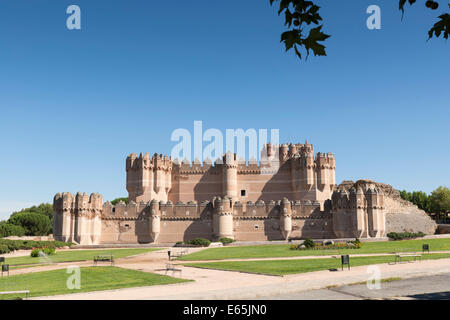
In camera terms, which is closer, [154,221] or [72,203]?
[72,203]

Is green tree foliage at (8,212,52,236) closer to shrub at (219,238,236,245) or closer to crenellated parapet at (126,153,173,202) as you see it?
crenellated parapet at (126,153,173,202)

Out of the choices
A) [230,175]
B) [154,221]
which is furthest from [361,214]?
[154,221]

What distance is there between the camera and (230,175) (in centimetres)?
6425

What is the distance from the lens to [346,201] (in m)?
50.8

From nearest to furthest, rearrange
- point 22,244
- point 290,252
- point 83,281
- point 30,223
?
1. point 83,281
2. point 290,252
3. point 22,244
4. point 30,223

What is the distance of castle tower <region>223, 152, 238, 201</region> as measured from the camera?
63.8m

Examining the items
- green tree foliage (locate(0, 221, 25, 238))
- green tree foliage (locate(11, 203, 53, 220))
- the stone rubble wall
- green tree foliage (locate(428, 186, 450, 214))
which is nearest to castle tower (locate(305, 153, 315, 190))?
the stone rubble wall

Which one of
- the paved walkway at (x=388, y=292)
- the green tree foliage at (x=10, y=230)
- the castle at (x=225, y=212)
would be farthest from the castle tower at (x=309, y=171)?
the green tree foliage at (x=10, y=230)

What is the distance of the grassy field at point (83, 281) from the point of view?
15547mm

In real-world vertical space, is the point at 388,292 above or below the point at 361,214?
below

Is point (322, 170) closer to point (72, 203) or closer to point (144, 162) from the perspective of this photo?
point (144, 162)

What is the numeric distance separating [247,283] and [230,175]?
158ft

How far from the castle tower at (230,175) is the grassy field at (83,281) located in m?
41.7
